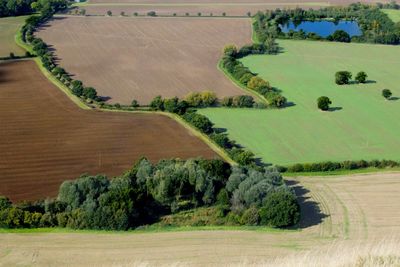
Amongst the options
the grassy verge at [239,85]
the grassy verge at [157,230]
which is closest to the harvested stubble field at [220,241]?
the grassy verge at [157,230]

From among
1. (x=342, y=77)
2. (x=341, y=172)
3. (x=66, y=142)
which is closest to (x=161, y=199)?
(x=66, y=142)

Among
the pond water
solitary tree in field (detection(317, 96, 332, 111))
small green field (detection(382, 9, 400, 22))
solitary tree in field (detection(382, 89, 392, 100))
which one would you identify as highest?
small green field (detection(382, 9, 400, 22))

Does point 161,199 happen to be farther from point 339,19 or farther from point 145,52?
point 339,19

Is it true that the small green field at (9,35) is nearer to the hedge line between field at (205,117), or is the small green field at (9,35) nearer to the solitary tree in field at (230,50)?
the hedge line between field at (205,117)

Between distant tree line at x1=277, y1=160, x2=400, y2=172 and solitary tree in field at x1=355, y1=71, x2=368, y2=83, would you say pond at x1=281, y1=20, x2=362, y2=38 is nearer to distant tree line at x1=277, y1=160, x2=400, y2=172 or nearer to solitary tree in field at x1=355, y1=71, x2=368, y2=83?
solitary tree in field at x1=355, y1=71, x2=368, y2=83

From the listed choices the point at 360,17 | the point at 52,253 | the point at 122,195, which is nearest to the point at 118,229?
the point at 122,195

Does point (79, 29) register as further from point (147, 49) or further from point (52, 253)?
point (52, 253)

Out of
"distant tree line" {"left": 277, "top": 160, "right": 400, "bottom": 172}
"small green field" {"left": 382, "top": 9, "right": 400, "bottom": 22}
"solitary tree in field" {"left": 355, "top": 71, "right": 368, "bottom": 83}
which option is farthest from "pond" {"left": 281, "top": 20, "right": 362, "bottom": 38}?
"distant tree line" {"left": 277, "top": 160, "right": 400, "bottom": 172}
